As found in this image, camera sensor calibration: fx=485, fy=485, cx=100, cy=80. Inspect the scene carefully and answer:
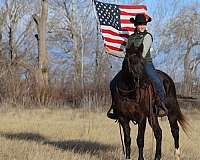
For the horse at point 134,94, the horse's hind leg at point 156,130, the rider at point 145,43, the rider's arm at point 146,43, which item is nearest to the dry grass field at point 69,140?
the horse's hind leg at point 156,130

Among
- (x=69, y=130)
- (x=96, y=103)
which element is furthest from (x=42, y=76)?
(x=69, y=130)

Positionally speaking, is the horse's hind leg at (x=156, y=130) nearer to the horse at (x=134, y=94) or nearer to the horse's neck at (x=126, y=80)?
the horse at (x=134, y=94)

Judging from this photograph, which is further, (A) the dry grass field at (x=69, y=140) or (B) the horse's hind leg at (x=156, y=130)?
(A) the dry grass field at (x=69, y=140)

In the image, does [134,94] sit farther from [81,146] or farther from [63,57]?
[63,57]

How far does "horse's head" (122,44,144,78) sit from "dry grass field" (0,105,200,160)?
7.01 feet

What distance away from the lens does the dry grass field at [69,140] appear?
33.2 feet

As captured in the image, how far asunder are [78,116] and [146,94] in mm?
13493

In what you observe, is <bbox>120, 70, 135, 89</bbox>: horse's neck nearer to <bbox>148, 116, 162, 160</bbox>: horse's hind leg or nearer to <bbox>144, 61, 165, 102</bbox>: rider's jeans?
<bbox>144, 61, 165, 102</bbox>: rider's jeans

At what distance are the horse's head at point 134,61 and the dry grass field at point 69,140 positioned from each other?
214cm

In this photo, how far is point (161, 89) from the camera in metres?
9.52

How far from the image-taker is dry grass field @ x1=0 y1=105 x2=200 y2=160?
10.1 meters

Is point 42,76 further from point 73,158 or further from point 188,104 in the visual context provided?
point 73,158

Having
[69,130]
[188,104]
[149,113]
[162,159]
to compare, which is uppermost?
[149,113]

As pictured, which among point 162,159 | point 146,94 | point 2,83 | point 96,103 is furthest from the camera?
point 2,83
